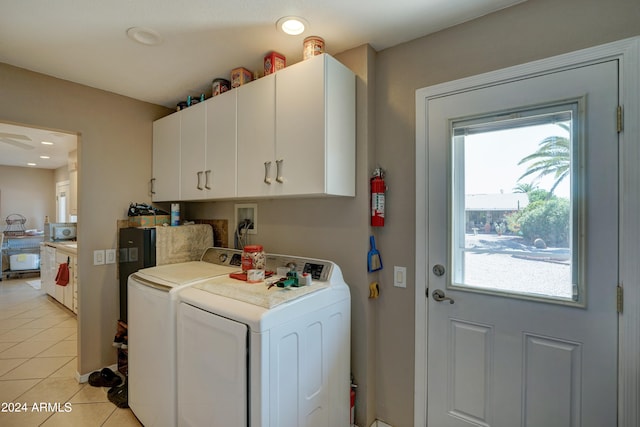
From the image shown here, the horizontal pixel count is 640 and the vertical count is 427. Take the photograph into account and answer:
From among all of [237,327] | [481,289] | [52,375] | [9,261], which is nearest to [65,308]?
[52,375]

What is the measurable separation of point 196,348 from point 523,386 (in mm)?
1558

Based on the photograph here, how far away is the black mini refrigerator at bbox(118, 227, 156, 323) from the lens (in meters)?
2.20

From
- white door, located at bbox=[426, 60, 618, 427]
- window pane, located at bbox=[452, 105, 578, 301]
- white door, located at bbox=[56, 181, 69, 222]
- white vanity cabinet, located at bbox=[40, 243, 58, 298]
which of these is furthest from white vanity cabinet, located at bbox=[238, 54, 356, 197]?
white door, located at bbox=[56, 181, 69, 222]

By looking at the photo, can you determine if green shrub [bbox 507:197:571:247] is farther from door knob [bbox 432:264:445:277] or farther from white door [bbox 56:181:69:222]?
white door [bbox 56:181:69:222]

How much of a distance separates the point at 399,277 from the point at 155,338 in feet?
4.74

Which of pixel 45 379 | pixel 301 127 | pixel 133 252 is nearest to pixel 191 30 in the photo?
pixel 301 127

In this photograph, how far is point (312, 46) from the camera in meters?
1.63

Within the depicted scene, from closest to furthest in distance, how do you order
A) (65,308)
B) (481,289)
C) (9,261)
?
(481,289), (65,308), (9,261)

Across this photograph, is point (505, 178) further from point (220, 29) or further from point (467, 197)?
point (220, 29)

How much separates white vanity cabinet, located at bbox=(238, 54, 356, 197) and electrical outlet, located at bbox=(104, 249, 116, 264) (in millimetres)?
1502

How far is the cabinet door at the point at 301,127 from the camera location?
5.03 ft

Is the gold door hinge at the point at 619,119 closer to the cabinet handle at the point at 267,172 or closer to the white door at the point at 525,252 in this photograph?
the white door at the point at 525,252

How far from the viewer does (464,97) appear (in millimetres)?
1535

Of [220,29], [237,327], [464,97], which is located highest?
[220,29]
